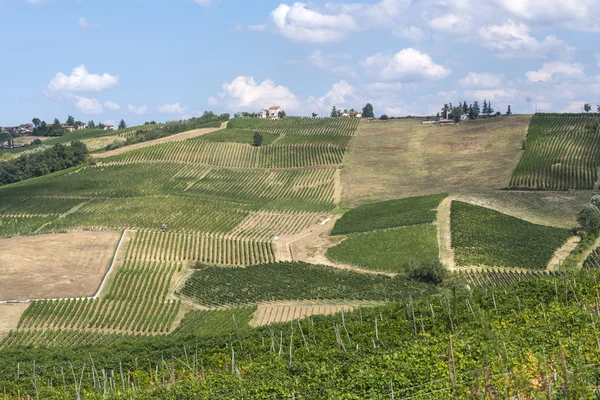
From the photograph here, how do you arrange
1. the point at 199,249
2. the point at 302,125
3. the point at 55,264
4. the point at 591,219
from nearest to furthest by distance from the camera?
the point at 55,264
the point at 591,219
the point at 199,249
the point at 302,125

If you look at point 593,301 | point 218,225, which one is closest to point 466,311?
point 593,301

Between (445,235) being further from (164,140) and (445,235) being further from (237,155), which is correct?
(164,140)

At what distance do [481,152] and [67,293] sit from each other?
84.2 metres

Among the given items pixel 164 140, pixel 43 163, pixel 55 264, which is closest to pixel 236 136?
pixel 164 140

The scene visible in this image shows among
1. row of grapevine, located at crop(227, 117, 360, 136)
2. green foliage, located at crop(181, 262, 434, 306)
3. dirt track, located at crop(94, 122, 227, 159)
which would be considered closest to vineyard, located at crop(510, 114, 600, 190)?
row of grapevine, located at crop(227, 117, 360, 136)

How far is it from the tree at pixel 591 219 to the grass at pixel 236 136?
75.6 meters

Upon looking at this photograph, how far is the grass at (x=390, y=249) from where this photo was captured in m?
74.7

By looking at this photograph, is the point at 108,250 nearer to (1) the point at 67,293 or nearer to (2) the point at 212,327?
(1) the point at 67,293

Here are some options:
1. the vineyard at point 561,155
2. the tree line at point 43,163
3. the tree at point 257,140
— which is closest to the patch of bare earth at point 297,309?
the vineyard at point 561,155

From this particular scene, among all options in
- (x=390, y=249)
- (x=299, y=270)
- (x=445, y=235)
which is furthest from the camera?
(x=445, y=235)

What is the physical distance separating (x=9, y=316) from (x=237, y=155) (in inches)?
3090

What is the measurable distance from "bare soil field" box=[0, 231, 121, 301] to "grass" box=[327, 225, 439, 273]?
2581 cm

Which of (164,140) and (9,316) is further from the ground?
(164,140)

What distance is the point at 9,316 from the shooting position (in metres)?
62.7
